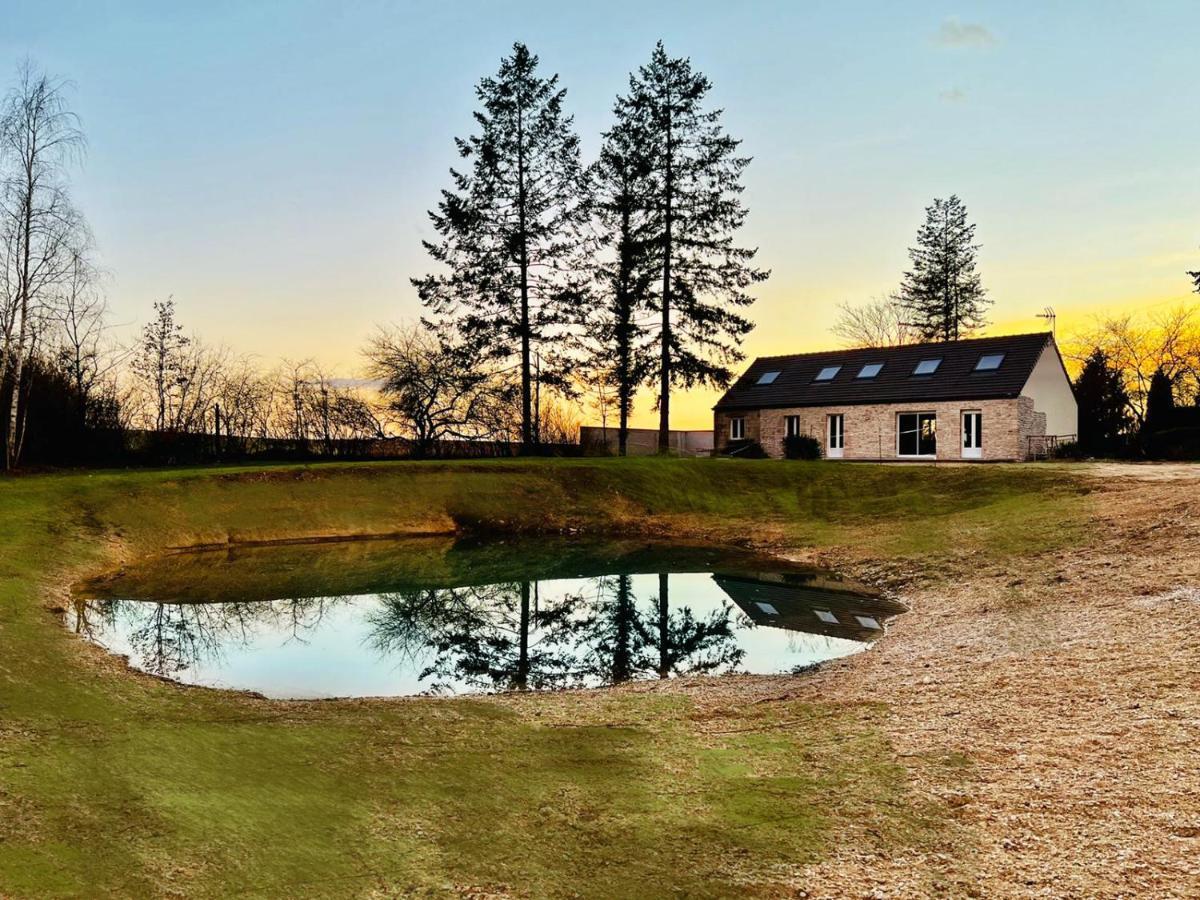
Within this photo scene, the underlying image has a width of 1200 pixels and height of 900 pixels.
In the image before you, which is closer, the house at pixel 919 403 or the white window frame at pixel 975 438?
the house at pixel 919 403

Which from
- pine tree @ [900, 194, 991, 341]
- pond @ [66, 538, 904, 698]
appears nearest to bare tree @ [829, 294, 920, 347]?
pine tree @ [900, 194, 991, 341]

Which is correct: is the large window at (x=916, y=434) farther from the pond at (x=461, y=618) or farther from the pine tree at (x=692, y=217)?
the pond at (x=461, y=618)

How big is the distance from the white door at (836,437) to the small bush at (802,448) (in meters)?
0.75

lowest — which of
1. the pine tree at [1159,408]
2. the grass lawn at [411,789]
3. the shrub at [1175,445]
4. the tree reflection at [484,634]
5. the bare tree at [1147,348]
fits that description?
the tree reflection at [484,634]

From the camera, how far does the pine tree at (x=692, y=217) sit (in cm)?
3256

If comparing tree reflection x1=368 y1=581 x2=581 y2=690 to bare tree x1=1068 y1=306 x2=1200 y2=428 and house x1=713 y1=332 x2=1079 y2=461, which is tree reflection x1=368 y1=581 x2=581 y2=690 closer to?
house x1=713 y1=332 x2=1079 y2=461

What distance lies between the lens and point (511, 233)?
1232 inches

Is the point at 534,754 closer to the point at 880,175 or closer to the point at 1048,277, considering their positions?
the point at 880,175

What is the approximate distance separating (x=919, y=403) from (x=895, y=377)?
2.06 metres

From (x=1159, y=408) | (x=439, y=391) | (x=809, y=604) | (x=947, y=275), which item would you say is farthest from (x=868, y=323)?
(x=809, y=604)

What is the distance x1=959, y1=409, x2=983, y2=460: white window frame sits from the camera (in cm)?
2875

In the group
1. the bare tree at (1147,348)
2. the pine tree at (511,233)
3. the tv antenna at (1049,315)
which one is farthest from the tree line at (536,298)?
the bare tree at (1147,348)

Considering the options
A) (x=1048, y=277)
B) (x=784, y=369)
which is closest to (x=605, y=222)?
(x=784, y=369)

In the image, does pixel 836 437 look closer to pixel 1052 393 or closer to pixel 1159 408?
pixel 1052 393
